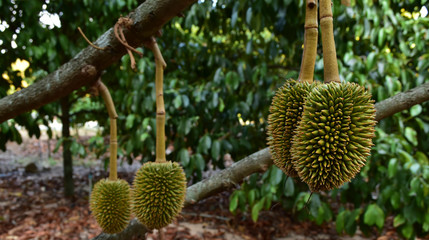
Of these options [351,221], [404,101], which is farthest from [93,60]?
[351,221]

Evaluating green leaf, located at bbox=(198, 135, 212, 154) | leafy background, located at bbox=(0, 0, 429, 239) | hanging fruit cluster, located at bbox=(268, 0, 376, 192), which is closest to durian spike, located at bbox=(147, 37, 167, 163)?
hanging fruit cluster, located at bbox=(268, 0, 376, 192)

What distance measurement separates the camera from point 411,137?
193cm

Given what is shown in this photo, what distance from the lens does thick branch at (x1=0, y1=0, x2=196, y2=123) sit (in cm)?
74

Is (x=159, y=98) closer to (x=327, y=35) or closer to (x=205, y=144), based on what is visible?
(x=327, y=35)

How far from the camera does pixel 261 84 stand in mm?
2182

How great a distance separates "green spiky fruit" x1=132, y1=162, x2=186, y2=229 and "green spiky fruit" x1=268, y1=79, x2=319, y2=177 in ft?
1.01

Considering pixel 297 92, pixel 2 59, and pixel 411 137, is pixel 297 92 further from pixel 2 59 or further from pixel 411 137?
pixel 2 59

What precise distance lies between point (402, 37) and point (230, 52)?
117cm

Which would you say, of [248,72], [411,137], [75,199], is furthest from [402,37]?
[75,199]

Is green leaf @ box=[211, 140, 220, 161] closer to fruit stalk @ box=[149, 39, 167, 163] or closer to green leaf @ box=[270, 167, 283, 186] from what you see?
green leaf @ box=[270, 167, 283, 186]

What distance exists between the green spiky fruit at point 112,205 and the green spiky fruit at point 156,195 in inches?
4.9

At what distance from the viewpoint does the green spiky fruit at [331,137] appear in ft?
1.68

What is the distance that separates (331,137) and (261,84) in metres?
1.69

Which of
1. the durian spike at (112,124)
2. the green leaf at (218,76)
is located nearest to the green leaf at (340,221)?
the green leaf at (218,76)
